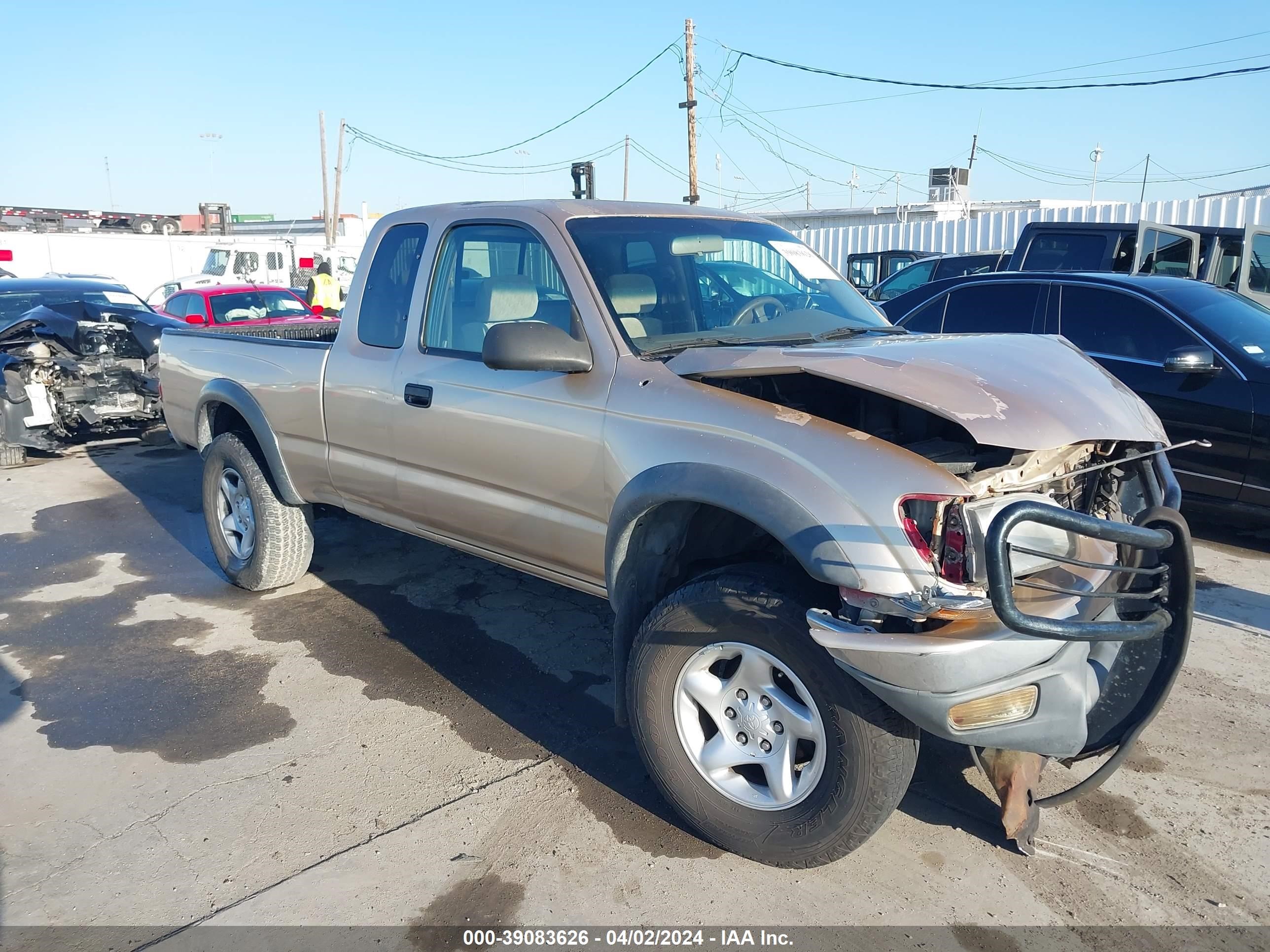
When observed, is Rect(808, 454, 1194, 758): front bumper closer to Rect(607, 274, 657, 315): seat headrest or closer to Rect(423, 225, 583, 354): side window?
Rect(607, 274, 657, 315): seat headrest

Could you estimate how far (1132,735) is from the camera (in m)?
2.67

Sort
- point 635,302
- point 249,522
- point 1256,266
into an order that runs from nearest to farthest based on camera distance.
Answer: point 635,302, point 249,522, point 1256,266

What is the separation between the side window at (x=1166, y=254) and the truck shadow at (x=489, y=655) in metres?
7.46

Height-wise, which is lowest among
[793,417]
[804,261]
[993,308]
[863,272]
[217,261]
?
[793,417]

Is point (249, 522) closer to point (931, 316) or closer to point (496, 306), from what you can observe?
point (496, 306)

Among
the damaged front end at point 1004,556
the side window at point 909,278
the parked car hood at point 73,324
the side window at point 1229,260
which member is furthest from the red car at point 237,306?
the damaged front end at point 1004,556

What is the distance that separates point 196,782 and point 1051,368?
Result: 3289 mm

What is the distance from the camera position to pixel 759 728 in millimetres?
2814

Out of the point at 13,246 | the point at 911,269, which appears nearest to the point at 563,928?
the point at 911,269

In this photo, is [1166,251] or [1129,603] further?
[1166,251]

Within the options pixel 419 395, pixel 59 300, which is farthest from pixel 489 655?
pixel 59 300

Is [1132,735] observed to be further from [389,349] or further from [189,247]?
[189,247]

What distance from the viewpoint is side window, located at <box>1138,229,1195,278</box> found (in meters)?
9.45

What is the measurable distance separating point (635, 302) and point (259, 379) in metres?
2.44
